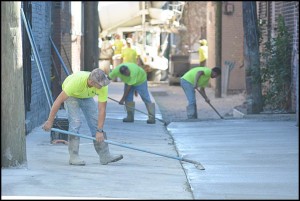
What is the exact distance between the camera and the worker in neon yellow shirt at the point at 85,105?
9.50 meters

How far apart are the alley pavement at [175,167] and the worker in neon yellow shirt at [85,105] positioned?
0.73 feet

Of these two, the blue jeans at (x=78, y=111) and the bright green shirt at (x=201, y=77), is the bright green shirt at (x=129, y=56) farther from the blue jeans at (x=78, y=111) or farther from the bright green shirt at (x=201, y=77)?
the blue jeans at (x=78, y=111)

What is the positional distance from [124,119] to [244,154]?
17.2ft

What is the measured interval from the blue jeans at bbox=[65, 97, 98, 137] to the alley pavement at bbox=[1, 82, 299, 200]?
0.52m

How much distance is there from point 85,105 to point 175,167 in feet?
4.56

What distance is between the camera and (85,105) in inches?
399

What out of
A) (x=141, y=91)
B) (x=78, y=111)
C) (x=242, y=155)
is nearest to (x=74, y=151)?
(x=78, y=111)

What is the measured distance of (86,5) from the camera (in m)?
21.6

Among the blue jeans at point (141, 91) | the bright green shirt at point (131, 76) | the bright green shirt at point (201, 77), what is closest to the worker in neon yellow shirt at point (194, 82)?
the bright green shirt at point (201, 77)

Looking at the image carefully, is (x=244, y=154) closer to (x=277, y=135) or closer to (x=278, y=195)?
(x=277, y=135)

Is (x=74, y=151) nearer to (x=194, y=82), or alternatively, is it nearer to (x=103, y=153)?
(x=103, y=153)

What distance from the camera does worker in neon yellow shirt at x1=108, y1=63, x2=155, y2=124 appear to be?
15602 millimetres

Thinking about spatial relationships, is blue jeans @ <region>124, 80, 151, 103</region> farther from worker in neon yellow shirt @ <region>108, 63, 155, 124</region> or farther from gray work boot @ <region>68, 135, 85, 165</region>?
gray work boot @ <region>68, 135, 85, 165</region>

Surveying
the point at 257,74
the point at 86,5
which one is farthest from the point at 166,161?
the point at 86,5
